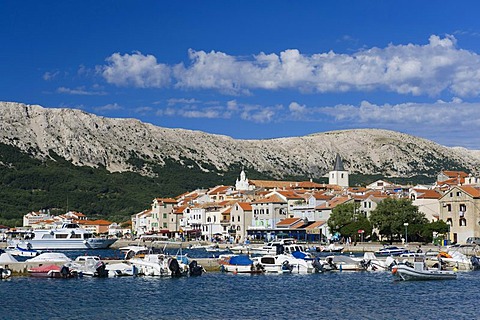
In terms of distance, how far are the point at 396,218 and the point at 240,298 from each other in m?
49.3

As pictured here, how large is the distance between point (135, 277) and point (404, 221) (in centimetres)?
4397

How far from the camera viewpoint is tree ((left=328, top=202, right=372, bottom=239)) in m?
95.3

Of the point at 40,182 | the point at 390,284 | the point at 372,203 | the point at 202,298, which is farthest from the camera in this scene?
the point at 40,182

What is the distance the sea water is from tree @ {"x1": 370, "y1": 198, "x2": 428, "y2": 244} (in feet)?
109

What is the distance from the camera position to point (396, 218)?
90.2 m

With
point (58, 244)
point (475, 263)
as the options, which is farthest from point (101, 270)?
point (58, 244)

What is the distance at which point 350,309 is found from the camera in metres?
40.4

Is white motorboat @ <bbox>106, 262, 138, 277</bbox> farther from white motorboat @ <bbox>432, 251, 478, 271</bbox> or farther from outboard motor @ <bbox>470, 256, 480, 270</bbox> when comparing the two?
outboard motor @ <bbox>470, 256, 480, 270</bbox>

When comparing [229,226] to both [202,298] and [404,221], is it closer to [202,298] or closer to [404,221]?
[404,221]

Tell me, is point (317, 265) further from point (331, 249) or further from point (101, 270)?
point (331, 249)

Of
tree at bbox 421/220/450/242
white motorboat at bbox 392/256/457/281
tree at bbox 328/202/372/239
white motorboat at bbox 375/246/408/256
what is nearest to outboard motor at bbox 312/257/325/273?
white motorboat at bbox 392/256/457/281

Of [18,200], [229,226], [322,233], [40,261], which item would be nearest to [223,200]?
[229,226]

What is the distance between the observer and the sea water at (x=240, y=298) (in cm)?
3866

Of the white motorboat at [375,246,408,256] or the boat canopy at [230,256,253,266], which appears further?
the white motorboat at [375,246,408,256]
